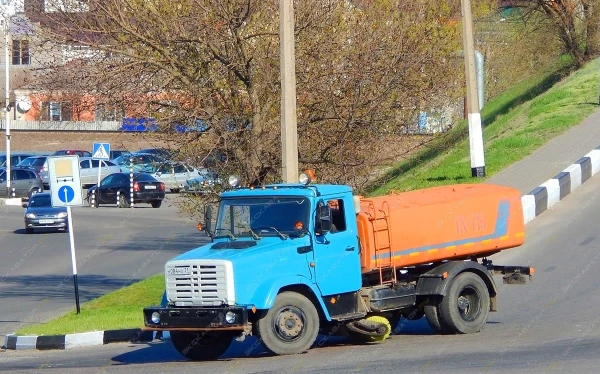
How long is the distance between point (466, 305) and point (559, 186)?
8817 millimetres

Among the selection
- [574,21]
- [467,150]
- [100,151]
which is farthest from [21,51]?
[100,151]

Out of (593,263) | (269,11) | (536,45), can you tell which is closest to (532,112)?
(536,45)

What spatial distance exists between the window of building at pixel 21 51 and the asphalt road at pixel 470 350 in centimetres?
464

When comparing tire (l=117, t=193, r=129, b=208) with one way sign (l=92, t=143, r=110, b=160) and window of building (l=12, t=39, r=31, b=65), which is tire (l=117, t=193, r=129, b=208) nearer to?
one way sign (l=92, t=143, r=110, b=160)

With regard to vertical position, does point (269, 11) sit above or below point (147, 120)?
above

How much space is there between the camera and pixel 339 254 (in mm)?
11281

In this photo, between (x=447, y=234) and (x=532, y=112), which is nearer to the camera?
(x=447, y=234)

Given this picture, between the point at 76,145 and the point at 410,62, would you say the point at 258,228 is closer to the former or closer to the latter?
the point at 410,62

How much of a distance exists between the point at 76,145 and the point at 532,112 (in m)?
Answer: 42.3

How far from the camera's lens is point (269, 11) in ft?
48.9

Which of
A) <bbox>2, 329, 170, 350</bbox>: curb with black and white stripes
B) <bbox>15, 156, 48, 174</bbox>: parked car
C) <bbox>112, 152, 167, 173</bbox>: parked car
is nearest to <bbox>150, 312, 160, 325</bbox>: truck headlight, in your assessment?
<bbox>2, 329, 170, 350</bbox>: curb with black and white stripes

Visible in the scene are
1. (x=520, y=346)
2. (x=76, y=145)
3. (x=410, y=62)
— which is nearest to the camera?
(x=520, y=346)

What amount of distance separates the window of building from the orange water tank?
618 cm

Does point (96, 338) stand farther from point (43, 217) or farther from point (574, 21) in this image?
point (574, 21)
